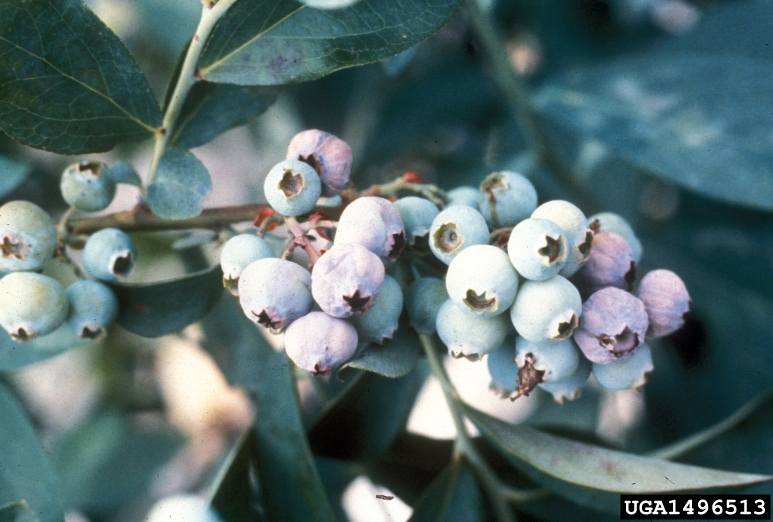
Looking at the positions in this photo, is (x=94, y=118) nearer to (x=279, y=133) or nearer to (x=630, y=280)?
(x=630, y=280)

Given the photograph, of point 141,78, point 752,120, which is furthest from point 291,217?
point 752,120

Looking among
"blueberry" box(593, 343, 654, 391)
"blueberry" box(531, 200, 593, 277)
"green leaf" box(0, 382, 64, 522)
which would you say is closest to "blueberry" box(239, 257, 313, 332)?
"blueberry" box(531, 200, 593, 277)

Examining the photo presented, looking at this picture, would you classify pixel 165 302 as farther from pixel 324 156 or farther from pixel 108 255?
pixel 324 156

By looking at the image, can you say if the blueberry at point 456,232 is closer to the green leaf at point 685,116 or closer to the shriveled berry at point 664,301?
the shriveled berry at point 664,301

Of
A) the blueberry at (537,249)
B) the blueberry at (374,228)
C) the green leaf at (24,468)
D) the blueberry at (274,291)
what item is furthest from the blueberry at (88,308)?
the blueberry at (537,249)

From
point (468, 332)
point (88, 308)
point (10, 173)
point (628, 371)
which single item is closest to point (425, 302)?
point (468, 332)
